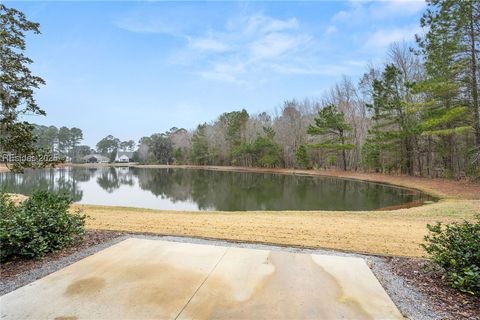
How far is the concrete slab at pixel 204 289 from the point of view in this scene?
7.41ft

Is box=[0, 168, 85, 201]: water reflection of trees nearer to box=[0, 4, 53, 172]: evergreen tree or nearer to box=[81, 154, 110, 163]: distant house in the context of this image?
box=[0, 4, 53, 172]: evergreen tree

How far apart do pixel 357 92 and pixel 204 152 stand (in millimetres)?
28721

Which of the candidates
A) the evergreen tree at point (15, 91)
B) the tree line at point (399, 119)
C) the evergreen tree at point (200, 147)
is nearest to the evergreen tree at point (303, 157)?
the tree line at point (399, 119)

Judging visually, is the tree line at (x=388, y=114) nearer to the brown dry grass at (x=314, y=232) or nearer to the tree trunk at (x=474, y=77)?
the tree trunk at (x=474, y=77)

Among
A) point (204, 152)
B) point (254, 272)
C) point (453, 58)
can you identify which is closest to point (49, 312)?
point (254, 272)

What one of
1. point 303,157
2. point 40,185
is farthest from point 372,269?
point 303,157

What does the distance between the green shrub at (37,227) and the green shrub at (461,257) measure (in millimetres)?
4714

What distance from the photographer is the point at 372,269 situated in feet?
10.6

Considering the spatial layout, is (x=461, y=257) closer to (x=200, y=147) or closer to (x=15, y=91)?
(x=15, y=91)

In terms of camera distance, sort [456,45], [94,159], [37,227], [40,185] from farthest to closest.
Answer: [94,159] < [40,185] < [456,45] < [37,227]

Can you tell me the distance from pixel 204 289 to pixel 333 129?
94.4 feet

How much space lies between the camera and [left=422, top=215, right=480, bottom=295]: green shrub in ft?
8.17

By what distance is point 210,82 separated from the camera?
23.7m

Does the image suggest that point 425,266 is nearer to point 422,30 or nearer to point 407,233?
point 407,233
